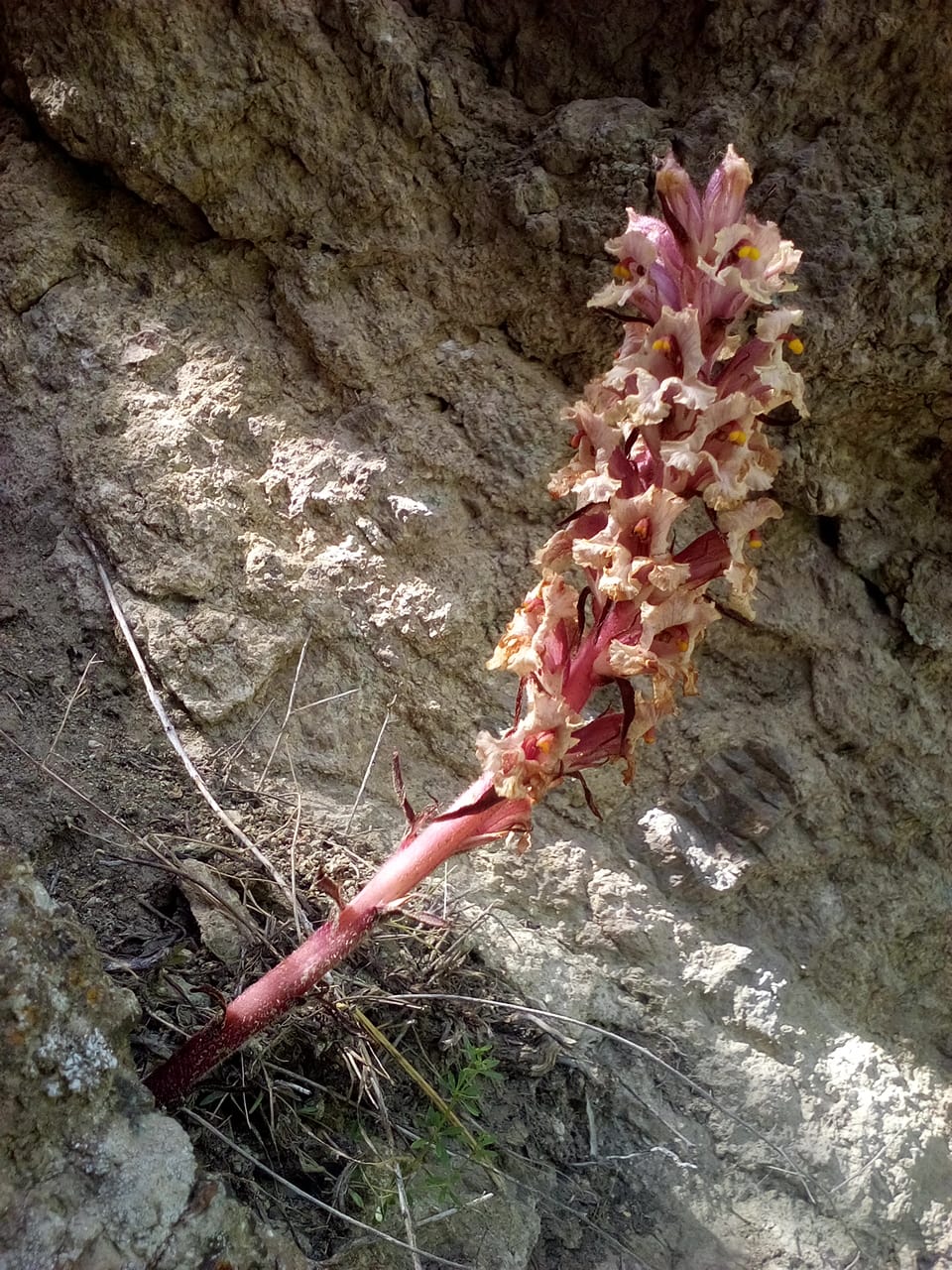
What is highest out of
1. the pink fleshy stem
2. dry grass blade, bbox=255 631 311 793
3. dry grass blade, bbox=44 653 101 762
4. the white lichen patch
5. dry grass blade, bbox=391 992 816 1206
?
dry grass blade, bbox=44 653 101 762

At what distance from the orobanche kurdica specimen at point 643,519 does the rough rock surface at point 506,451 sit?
0.60m

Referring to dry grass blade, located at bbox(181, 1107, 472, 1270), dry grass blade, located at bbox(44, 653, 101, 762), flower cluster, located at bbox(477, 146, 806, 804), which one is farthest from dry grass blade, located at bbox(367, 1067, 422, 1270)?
dry grass blade, located at bbox(44, 653, 101, 762)

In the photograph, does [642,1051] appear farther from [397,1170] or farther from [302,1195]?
[302,1195]

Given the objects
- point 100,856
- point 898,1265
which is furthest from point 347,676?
point 898,1265

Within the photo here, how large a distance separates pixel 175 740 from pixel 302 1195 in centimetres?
78

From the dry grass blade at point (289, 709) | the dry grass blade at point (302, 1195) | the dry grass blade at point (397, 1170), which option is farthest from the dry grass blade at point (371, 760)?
the dry grass blade at point (302, 1195)

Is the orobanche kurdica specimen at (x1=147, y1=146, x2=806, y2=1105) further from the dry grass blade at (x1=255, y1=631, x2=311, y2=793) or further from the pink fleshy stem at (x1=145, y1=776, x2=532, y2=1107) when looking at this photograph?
the dry grass blade at (x1=255, y1=631, x2=311, y2=793)

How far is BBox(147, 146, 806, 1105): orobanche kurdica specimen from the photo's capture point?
50.9 inches

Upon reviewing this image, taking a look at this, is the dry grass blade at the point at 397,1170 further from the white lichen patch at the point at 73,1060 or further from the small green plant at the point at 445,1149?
the white lichen patch at the point at 73,1060

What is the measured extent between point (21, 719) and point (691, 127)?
5.54 feet

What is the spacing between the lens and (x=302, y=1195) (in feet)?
4.60

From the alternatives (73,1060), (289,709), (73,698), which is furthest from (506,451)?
(73,1060)

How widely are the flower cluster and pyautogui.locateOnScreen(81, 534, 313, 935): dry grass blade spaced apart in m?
0.51

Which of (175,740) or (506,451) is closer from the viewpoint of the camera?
(175,740)
